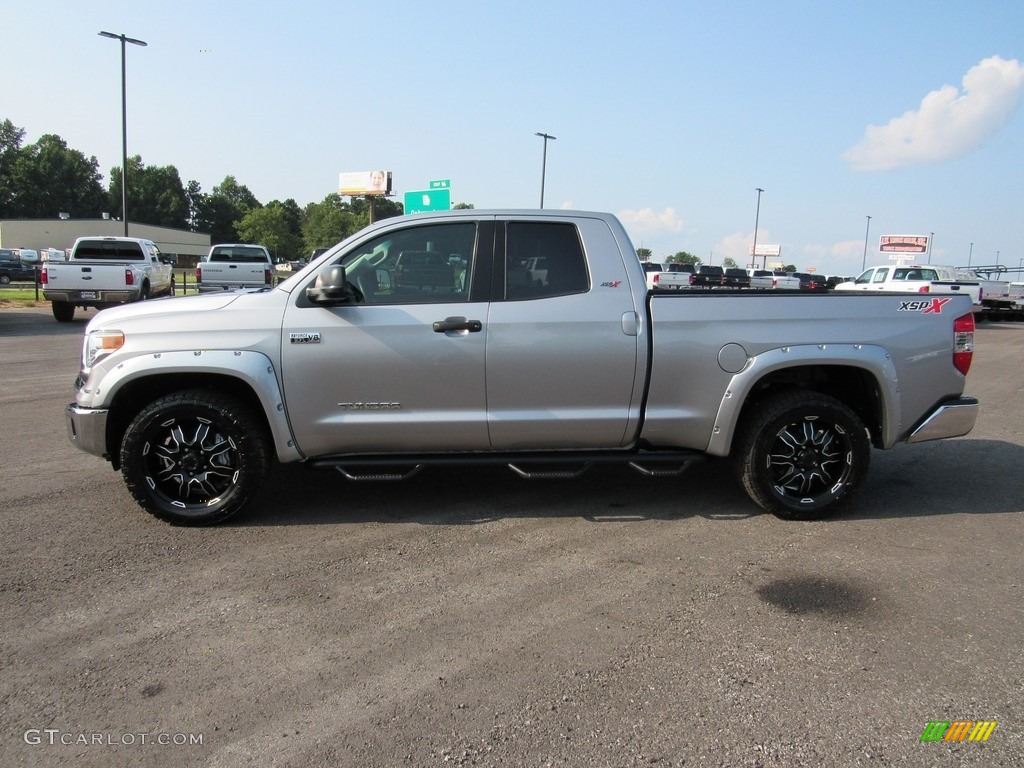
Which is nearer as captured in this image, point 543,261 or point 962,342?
point 543,261

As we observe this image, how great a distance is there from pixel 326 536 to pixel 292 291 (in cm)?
150

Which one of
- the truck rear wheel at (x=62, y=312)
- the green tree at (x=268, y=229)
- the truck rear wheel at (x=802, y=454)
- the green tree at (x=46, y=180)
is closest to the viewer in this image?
the truck rear wheel at (x=802, y=454)

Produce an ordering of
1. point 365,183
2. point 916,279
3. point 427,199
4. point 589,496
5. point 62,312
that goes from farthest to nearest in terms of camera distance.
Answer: point 365,183 → point 427,199 → point 916,279 → point 62,312 → point 589,496

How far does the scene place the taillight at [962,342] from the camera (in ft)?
15.2

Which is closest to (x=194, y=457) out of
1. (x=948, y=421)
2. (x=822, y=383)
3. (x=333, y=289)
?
(x=333, y=289)

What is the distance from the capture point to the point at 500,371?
172 inches

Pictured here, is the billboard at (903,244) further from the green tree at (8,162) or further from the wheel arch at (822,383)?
the green tree at (8,162)

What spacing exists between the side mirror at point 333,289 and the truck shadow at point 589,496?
140cm

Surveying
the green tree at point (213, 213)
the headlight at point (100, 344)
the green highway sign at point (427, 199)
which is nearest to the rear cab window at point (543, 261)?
the headlight at point (100, 344)

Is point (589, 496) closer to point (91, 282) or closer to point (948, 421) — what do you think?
point (948, 421)

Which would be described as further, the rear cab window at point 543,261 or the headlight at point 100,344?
the rear cab window at point 543,261

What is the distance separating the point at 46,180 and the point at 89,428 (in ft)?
422

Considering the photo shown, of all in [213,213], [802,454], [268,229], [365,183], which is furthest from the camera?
[213,213]

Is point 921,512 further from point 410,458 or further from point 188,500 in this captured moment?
point 188,500
